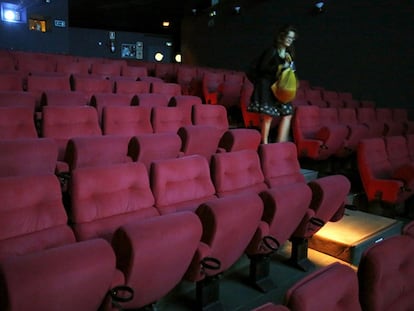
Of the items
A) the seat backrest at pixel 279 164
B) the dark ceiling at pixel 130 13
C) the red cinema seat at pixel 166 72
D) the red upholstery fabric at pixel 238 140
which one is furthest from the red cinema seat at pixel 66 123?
the dark ceiling at pixel 130 13

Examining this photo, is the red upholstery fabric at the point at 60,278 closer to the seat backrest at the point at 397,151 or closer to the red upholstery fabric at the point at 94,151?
the red upholstery fabric at the point at 94,151

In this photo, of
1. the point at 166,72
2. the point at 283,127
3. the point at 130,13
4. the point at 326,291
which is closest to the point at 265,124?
the point at 283,127

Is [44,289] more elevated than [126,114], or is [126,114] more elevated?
[126,114]

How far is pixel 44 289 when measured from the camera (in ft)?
1.67

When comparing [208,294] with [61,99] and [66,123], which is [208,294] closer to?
[66,123]

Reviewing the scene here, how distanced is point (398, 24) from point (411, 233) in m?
2.93

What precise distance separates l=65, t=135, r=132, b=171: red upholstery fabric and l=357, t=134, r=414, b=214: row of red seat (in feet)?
3.44

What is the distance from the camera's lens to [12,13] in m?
4.60

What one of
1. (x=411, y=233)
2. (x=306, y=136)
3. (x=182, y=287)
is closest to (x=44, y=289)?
(x=182, y=287)

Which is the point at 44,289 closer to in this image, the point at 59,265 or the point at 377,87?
the point at 59,265

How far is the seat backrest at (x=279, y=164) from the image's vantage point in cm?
133

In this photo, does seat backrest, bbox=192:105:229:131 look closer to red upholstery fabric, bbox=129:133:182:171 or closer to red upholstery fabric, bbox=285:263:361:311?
red upholstery fabric, bbox=129:133:182:171

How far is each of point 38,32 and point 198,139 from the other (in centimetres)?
423

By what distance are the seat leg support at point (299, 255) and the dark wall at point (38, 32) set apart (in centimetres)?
460
